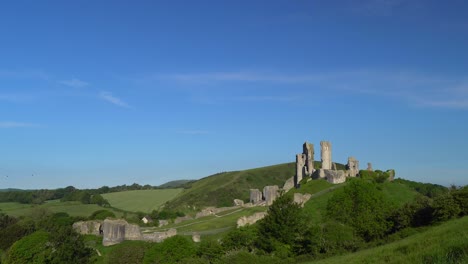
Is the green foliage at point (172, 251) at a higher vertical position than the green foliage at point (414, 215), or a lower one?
lower

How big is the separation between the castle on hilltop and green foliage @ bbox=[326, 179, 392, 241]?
18.8 m

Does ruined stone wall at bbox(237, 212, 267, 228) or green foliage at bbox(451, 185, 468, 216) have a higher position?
green foliage at bbox(451, 185, 468, 216)

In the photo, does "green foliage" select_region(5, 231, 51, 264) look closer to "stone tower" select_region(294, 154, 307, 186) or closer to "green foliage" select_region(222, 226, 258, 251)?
"green foliage" select_region(222, 226, 258, 251)

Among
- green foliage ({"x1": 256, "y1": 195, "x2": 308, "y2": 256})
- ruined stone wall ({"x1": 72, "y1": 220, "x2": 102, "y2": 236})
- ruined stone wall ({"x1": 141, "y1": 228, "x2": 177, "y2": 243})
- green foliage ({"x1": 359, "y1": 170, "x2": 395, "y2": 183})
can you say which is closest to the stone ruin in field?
ruined stone wall ({"x1": 141, "y1": 228, "x2": 177, "y2": 243})

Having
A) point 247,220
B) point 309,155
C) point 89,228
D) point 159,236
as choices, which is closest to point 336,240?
point 247,220

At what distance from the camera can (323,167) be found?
77.8m

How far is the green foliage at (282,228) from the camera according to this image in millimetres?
36500

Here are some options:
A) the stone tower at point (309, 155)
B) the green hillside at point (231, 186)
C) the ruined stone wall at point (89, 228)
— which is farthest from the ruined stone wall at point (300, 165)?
the ruined stone wall at point (89, 228)

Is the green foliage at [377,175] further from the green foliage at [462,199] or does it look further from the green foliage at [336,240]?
the green foliage at [462,199]

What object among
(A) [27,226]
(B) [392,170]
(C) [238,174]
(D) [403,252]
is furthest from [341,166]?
(D) [403,252]

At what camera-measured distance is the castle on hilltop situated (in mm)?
69688

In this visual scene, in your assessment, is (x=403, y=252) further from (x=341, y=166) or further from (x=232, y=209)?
(x=341, y=166)

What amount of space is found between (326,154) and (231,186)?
64004mm

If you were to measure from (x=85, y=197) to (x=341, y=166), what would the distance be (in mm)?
83267
